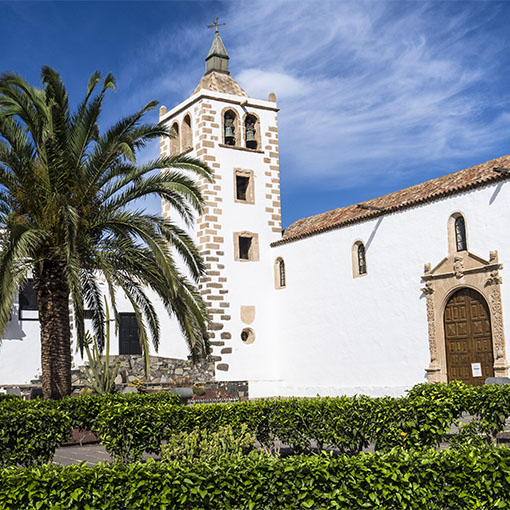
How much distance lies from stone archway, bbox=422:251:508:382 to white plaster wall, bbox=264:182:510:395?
229 millimetres

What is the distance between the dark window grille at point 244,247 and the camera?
83.2 feet

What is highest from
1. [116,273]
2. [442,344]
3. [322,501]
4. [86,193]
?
[86,193]

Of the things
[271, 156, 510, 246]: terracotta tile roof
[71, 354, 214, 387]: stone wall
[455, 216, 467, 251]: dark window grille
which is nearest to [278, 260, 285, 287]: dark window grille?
[271, 156, 510, 246]: terracotta tile roof

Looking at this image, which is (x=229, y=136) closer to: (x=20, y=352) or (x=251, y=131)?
(x=251, y=131)

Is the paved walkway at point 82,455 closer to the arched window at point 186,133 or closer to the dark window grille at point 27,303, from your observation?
the dark window grille at point 27,303

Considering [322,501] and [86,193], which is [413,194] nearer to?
[86,193]

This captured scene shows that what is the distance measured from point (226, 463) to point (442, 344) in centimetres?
1403

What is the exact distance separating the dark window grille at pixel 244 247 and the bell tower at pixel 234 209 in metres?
0.04

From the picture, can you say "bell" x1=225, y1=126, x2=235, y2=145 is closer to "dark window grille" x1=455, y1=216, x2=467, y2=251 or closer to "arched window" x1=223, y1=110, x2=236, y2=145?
"arched window" x1=223, y1=110, x2=236, y2=145

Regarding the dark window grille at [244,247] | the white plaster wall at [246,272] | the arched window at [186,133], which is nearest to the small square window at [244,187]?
the white plaster wall at [246,272]

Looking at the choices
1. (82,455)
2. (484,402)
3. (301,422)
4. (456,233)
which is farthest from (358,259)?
(301,422)

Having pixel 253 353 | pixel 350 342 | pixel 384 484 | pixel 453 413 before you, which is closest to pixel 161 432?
pixel 453 413

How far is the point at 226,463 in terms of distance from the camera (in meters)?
5.66

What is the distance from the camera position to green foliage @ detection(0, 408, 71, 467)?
9.15m
